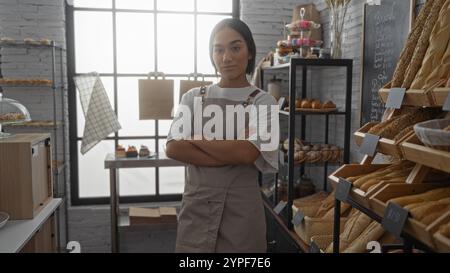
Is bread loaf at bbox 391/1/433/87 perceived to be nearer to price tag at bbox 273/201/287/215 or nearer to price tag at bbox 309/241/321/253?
price tag at bbox 309/241/321/253

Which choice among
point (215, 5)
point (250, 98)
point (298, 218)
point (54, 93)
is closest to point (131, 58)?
point (54, 93)

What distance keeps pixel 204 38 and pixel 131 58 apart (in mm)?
714

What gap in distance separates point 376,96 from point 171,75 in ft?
6.62

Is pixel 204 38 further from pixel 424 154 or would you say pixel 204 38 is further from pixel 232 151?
pixel 424 154

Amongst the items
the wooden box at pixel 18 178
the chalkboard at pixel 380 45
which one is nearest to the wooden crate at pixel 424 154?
the chalkboard at pixel 380 45

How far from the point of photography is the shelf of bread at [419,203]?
1025 millimetres

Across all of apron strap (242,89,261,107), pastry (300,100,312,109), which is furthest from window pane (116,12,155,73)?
apron strap (242,89,261,107)

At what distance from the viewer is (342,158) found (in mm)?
2846

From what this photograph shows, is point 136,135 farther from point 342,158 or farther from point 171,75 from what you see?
point 342,158

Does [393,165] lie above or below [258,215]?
above

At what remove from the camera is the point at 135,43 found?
384 centimetres

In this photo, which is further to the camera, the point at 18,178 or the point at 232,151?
the point at 18,178

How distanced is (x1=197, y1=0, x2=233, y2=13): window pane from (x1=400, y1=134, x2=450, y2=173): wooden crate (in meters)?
3.05
